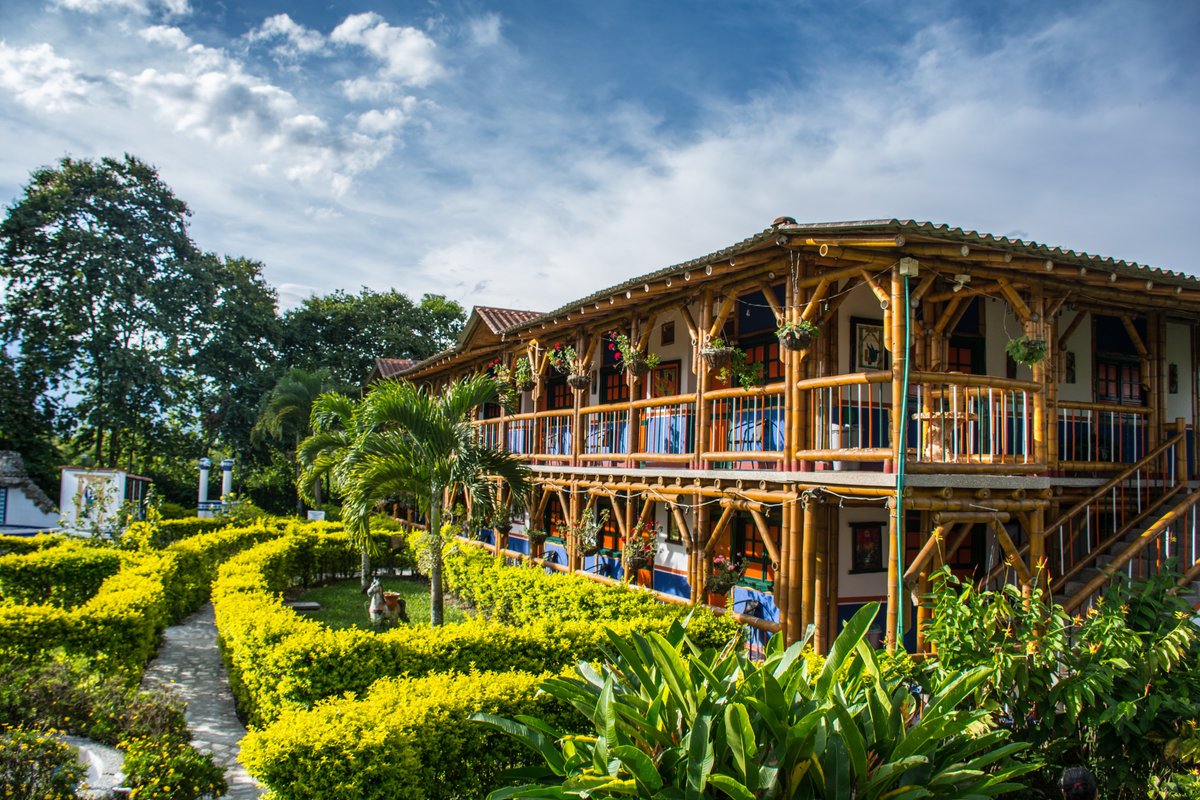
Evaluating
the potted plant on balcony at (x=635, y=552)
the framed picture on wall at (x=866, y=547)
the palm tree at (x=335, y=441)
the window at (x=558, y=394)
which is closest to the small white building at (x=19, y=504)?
the palm tree at (x=335, y=441)

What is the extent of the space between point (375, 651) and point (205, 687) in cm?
397

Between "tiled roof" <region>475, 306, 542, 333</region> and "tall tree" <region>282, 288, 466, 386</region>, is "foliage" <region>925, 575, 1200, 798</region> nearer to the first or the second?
"tiled roof" <region>475, 306, 542, 333</region>

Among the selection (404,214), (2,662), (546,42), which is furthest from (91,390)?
(546,42)

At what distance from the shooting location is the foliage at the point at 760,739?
12.8ft

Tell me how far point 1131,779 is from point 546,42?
345 inches

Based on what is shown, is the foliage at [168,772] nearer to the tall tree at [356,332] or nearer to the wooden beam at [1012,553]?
the wooden beam at [1012,553]

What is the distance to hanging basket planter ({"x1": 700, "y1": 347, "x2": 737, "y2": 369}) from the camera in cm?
974

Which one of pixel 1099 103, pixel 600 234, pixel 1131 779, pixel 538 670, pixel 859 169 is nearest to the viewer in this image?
pixel 1131 779

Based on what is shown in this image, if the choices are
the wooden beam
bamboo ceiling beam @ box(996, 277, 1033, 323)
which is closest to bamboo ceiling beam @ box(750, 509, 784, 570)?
the wooden beam

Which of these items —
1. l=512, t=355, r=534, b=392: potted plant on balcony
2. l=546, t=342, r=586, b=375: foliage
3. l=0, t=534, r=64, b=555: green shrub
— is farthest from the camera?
l=512, t=355, r=534, b=392: potted plant on balcony

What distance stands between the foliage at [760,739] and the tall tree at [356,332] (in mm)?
35483

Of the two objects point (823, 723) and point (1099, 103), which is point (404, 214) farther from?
point (823, 723)

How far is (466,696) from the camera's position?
19.2ft

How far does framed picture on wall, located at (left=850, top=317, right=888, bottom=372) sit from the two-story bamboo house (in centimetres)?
3
